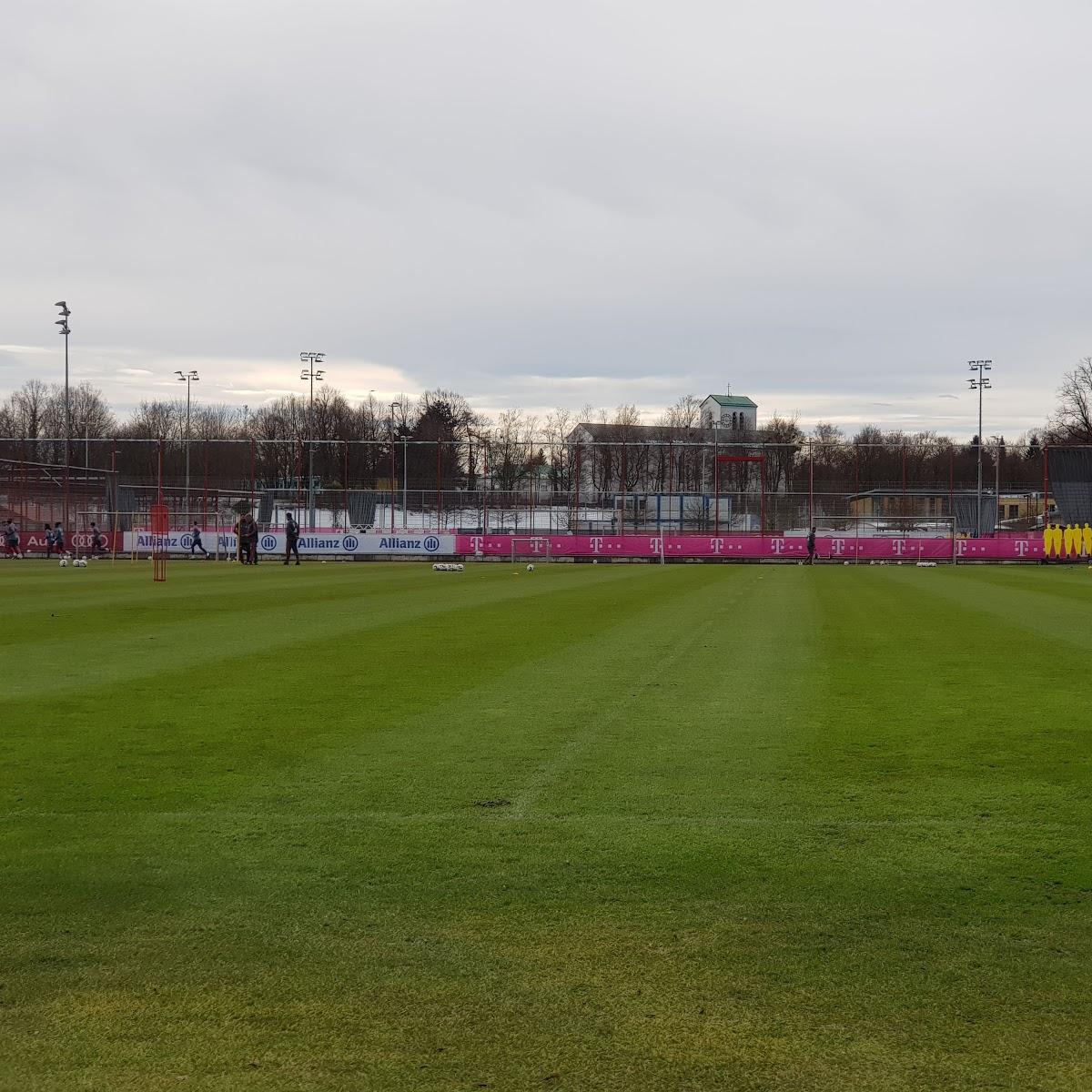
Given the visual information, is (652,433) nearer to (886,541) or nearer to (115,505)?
(886,541)

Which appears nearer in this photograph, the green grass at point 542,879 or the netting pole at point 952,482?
the green grass at point 542,879

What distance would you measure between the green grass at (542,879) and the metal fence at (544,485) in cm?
4548

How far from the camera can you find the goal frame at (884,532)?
52281 mm

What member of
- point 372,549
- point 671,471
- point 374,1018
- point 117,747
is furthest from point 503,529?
point 374,1018

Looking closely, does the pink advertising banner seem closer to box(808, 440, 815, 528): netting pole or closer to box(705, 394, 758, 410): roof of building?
box(808, 440, 815, 528): netting pole

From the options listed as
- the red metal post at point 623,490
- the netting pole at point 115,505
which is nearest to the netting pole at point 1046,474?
the red metal post at point 623,490

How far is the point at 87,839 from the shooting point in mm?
5062

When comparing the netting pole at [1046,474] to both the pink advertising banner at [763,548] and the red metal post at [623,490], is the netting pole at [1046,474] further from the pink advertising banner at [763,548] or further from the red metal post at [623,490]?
the red metal post at [623,490]

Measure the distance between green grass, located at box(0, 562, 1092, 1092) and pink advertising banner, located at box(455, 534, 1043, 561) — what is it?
4169cm

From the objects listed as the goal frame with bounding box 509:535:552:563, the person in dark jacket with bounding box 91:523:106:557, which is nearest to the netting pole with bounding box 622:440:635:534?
the goal frame with bounding box 509:535:552:563

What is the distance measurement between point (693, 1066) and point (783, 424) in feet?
368

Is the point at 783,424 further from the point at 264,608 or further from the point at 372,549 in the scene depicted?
the point at 264,608

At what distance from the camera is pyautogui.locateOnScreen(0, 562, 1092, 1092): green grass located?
3082 mm

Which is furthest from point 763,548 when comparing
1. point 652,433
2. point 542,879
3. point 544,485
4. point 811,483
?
point 542,879
